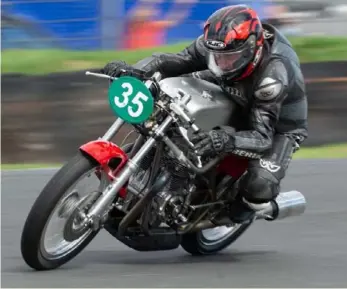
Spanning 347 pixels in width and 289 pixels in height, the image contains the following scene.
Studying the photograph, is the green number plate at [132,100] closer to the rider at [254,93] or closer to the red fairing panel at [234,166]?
the rider at [254,93]

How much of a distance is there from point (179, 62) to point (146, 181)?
88cm

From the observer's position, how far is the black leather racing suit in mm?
5582

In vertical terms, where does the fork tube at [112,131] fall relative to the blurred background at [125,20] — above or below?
Result: above

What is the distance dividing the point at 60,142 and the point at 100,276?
158 inches

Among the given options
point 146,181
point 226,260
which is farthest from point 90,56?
point 146,181

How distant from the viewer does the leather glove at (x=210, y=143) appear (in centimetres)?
532

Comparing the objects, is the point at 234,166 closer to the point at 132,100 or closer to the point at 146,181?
the point at 146,181

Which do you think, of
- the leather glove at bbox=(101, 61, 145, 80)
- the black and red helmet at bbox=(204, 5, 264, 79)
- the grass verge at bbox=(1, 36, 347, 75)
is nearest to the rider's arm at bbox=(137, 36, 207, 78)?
the leather glove at bbox=(101, 61, 145, 80)

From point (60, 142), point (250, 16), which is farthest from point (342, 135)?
point (250, 16)

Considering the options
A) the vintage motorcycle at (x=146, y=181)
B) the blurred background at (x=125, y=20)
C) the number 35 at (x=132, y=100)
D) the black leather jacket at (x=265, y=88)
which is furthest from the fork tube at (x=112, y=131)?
the blurred background at (x=125, y=20)

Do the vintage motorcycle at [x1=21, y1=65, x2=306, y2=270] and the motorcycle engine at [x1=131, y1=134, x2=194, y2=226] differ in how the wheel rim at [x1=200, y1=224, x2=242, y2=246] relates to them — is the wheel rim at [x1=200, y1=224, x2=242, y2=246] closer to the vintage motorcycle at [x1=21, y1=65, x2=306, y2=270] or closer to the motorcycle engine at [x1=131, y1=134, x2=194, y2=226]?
the vintage motorcycle at [x1=21, y1=65, x2=306, y2=270]

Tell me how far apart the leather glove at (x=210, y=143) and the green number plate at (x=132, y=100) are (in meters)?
0.29

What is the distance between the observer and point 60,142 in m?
9.37

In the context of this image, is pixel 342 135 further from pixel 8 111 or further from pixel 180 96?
pixel 180 96
